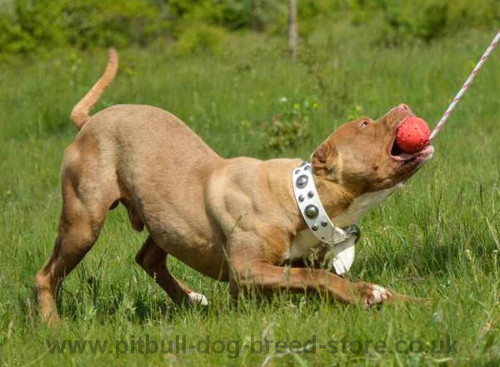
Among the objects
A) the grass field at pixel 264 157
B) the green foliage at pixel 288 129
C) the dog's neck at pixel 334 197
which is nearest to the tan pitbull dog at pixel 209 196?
the dog's neck at pixel 334 197

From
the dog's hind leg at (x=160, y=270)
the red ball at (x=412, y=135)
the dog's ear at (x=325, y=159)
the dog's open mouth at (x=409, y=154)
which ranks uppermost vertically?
the red ball at (x=412, y=135)

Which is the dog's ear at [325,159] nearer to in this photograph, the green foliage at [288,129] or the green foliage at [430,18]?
the green foliage at [288,129]

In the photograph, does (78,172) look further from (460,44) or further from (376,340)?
(460,44)

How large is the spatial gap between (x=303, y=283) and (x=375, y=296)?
41 cm

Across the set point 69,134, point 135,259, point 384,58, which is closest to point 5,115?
point 69,134

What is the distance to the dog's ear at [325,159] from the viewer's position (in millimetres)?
5301

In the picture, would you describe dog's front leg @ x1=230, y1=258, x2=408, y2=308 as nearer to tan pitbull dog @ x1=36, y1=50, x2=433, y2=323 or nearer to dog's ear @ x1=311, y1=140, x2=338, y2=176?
tan pitbull dog @ x1=36, y1=50, x2=433, y2=323

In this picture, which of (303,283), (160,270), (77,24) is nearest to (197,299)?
(160,270)

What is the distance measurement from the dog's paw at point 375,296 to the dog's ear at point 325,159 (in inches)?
28.8

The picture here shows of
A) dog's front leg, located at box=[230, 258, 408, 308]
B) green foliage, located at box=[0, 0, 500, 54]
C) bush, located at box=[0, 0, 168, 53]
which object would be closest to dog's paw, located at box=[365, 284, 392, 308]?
dog's front leg, located at box=[230, 258, 408, 308]

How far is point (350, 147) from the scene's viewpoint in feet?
17.4

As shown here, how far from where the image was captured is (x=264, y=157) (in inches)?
394

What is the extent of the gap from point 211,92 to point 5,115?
261 centimetres

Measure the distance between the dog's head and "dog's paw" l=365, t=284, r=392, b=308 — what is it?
0.59 m
